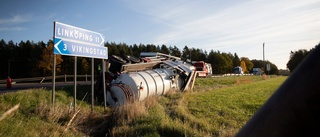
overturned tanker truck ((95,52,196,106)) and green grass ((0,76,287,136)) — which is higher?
overturned tanker truck ((95,52,196,106))

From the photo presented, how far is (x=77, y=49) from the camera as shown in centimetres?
899

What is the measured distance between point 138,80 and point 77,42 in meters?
3.59

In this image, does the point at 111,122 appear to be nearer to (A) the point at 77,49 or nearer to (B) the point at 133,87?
(A) the point at 77,49

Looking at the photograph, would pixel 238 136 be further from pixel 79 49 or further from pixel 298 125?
pixel 79 49

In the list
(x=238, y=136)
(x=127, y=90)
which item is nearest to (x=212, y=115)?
(x=127, y=90)

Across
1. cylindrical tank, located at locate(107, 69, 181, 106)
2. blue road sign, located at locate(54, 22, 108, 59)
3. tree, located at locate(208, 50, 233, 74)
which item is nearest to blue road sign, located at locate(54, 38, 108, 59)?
blue road sign, located at locate(54, 22, 108, 59)

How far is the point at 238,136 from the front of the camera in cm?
56

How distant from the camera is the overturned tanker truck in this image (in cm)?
1133

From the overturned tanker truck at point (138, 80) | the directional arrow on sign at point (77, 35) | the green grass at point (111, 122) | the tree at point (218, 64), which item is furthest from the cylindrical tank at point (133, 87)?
the tree at point (218, 64)

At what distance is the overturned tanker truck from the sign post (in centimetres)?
160

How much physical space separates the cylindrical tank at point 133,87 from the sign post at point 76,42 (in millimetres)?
1522

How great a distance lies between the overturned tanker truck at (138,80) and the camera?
1133 cm

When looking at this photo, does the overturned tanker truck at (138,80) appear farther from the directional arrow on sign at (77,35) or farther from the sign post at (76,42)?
the directional arrow on sign at (77,35)

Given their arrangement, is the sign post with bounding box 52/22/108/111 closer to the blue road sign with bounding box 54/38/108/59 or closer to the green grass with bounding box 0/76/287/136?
the blue road sign with bounding box 54/38/108/59
